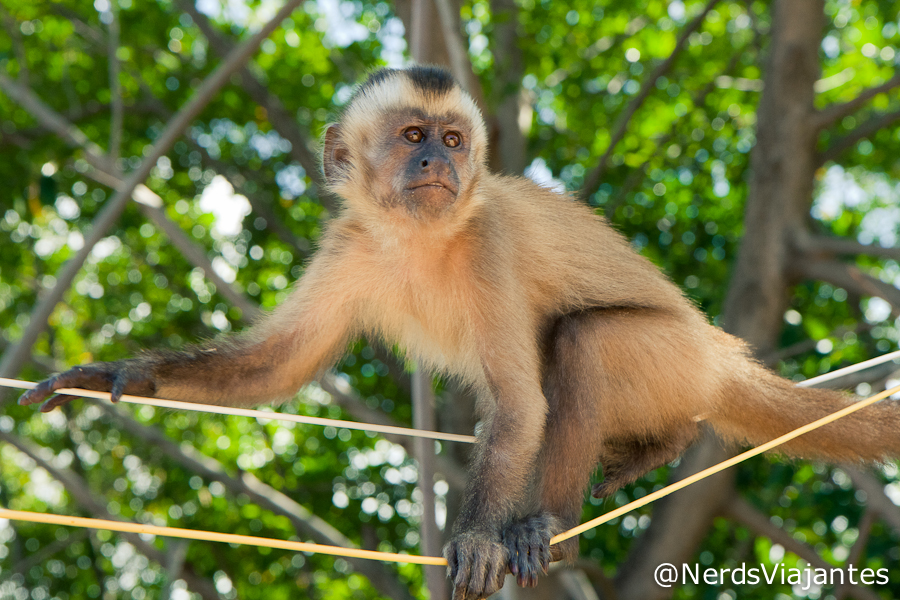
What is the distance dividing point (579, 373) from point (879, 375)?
3.27m

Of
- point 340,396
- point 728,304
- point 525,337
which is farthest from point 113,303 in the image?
point 525,337

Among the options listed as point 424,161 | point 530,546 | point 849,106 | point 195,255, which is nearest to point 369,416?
point 195,255

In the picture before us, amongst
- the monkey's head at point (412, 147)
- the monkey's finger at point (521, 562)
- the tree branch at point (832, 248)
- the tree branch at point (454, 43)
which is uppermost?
the tree branch at point (454, 43)

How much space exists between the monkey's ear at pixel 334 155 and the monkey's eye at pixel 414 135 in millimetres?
453

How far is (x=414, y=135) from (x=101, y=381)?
188 centimetres

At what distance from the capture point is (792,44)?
8.05 m

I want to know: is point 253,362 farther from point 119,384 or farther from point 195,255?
point 195,255

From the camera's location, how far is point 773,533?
7426mm

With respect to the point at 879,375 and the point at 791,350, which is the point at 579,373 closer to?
the point at 879,375

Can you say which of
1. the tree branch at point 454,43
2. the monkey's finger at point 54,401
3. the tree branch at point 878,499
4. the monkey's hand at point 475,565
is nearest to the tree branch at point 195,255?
the tree branch at point 454,43

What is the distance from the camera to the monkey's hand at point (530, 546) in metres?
3.42

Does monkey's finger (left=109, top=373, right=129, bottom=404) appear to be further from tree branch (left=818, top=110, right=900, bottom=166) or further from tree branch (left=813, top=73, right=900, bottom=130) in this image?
tree branch (left=818, top=110, right=900, bottom=166)

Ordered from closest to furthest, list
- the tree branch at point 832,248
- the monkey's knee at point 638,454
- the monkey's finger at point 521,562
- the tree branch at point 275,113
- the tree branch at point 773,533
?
the monkey's finger at point 521,562
the monkey's knee at point 638,454
the tree branch at point 832,248
the tree branch at point 773,533
the tree branch at point 275,113

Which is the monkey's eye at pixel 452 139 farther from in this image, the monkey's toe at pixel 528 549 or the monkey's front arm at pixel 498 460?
the monkey's toe at pixel 528 549
